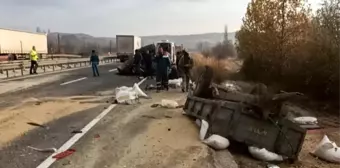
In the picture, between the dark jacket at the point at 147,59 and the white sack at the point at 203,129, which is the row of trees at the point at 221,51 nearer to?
the dark jacket at the point at 147,59

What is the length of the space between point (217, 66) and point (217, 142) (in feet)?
65.6

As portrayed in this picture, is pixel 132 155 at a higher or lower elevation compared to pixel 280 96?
lower

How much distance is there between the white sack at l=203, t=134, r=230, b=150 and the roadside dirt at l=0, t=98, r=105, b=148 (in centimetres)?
379

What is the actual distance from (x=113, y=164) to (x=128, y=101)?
249 inches

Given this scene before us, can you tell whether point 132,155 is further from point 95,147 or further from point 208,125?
point 208,125

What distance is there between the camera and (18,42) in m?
47.8

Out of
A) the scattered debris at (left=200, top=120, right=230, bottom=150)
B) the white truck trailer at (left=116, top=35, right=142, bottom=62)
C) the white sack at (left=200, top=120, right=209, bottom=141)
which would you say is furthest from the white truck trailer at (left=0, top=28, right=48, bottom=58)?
the scattered debris at (left=200, top=120, right=230, bottom=150)

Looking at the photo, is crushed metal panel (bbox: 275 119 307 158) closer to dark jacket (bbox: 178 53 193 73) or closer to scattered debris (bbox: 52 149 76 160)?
scattered debris (bbox: 52 149 76 160)

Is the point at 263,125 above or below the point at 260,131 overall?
above

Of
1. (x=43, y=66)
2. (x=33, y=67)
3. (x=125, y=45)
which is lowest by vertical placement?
(x=43, y=66)

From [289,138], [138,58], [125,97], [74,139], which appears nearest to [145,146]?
[74,139]

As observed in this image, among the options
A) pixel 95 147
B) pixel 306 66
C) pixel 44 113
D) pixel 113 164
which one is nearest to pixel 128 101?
pixel 44 113

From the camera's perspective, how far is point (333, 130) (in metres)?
13.5

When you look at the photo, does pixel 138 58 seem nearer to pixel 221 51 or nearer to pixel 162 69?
pixel 162 69
